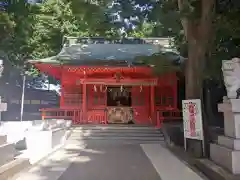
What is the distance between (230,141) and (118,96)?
12453mm

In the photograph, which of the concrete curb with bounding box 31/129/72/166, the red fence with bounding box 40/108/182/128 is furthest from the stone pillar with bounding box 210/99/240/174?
the red fence with bounding box 40/108/182/128

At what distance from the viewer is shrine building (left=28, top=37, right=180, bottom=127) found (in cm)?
1633

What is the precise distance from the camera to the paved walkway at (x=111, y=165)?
6685 mm

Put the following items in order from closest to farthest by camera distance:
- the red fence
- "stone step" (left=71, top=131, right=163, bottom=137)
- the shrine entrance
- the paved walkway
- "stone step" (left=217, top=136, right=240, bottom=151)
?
"stone step" (left=217, top=136, right=240, bottom=151)
the paved walkway
"stone step" (left=71, top=131, right=163, bottom=137)
the red fence
the shrine entrance

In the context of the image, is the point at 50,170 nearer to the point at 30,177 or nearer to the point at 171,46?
the point at 30,177

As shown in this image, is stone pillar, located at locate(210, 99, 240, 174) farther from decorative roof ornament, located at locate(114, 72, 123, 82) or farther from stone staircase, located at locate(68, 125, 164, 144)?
decorative roof ornament, located at locate(114, 72, 123, 82)

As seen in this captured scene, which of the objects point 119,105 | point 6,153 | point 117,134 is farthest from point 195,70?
point 119,105

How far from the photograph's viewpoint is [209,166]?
22.9 ft

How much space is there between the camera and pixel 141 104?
17.5 m

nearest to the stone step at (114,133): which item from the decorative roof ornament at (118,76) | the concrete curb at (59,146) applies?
the concrete curb at (59,146)

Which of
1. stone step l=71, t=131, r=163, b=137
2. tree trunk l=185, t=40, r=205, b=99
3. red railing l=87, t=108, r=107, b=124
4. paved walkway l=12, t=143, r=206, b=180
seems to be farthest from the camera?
red railing l=87, t=108, r=107, b=124

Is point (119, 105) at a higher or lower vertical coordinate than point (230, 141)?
higher

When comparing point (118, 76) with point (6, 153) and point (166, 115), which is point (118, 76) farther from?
point (6, 153)

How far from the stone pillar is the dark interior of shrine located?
1147cm
